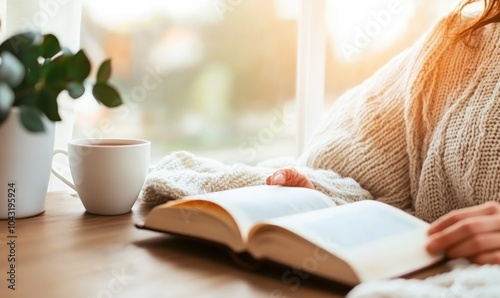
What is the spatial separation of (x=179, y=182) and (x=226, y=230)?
337 millimetres

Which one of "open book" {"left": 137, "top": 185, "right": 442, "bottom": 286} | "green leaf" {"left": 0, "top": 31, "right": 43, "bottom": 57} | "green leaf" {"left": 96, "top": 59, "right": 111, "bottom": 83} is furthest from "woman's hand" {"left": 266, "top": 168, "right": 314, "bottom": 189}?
"green leaf" {"left": 96, "top": 59, "right": 111, "bottom": 83}

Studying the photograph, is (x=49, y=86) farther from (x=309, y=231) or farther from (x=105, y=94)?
(x=309, y=231)

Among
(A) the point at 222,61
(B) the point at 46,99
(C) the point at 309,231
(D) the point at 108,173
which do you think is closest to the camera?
(B) the point at 46,99

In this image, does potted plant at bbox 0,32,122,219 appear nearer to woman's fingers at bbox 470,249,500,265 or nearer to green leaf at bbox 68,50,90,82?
green leaf at bbox 68,50,90,82

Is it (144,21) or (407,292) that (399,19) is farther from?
(407,292)

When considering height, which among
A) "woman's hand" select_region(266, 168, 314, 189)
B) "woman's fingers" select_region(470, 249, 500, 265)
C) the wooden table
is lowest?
the wooden table

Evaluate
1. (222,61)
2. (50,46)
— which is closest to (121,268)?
(50,46)

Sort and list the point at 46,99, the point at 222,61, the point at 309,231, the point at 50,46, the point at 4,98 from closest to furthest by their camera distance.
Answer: the point at 4,98 → the point at 46,99 → the point at 309,231 → the point at 50,46 → the point at 222,61

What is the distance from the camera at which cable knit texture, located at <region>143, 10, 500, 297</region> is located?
1067mm

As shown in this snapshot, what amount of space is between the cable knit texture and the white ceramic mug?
0.07 meters

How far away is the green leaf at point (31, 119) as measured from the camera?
345 millimetres

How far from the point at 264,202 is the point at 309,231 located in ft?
0.49

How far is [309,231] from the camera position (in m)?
0.72

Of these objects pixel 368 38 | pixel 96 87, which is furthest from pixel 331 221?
pixel 368 38
